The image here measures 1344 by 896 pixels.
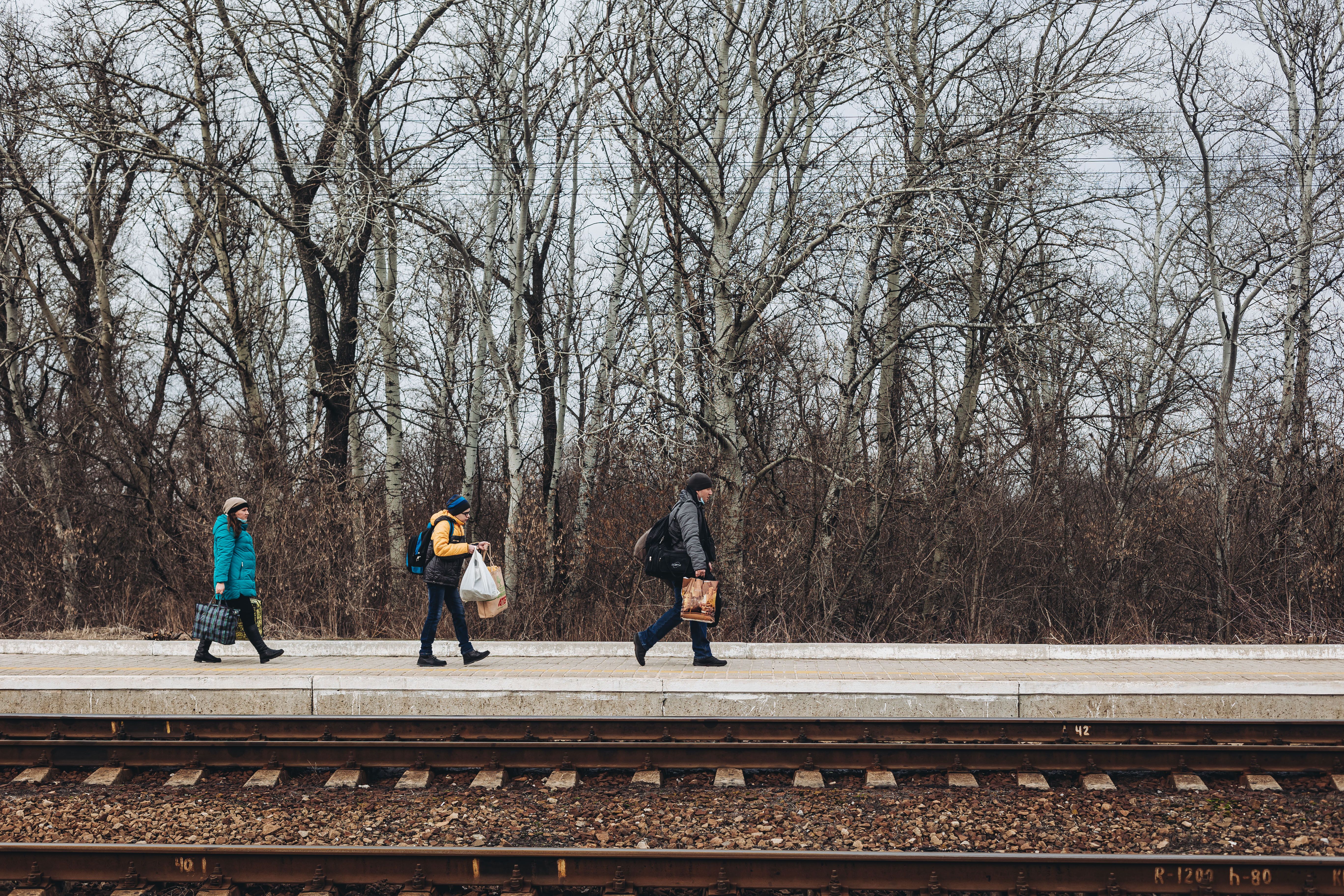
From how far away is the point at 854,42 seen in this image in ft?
43.2

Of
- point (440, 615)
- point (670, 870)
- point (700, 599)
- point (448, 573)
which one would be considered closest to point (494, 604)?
point (440, 615)

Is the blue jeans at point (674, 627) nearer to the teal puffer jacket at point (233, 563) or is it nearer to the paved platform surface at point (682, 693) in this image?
Result: the paved platform surface at point (682, 693)

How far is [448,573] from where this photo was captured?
32.1ft

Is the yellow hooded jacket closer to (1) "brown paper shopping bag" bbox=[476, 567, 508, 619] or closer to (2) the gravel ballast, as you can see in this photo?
(1) "brown paper shopping bag" bbox=[476, 567, 508, 619]

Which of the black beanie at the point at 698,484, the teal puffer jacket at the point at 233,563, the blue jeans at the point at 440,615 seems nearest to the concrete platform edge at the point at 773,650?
the blue jeans at the point at 440,615

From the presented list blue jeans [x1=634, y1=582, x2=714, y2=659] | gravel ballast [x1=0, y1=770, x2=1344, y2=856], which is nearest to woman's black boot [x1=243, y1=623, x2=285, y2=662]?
gravel ballast [x1=0, y1=770, x2=1344, y2=856]

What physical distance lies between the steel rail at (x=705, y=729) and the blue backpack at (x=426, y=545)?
2061 millimetres

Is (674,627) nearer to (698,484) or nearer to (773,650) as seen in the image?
(698,484)

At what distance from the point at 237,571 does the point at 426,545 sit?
186cm

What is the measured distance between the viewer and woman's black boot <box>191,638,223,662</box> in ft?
33.3

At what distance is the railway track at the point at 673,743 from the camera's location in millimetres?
7125

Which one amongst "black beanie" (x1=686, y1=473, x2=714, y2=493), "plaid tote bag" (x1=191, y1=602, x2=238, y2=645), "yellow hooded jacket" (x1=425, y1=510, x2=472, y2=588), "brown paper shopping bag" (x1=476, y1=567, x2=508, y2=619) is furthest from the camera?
"brown paper shopping bag" (x1=476, y1=567, x2=508, y2=619)

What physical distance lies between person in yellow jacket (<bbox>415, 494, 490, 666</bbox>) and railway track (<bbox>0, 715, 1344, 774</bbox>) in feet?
6.29

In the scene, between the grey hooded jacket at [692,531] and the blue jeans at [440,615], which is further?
the blue jeans at [440,615]
